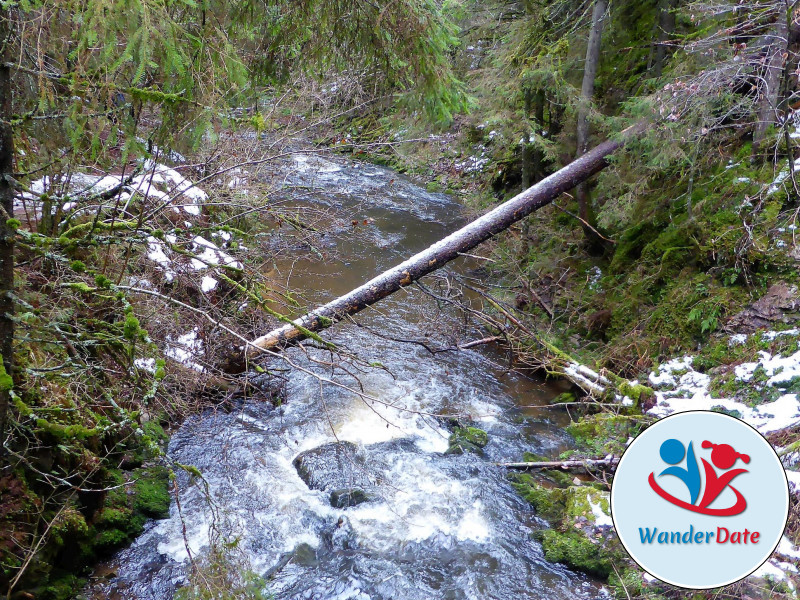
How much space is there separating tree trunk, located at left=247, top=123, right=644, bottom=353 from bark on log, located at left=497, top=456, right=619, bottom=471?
2.71 meters

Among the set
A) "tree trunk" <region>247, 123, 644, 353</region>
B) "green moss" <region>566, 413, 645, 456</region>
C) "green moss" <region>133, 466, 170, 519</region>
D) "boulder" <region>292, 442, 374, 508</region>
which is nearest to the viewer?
"green moss" <region>133, 466, 170, 519</region>

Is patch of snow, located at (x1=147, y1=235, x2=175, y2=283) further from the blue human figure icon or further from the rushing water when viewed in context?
the blue human figure icon

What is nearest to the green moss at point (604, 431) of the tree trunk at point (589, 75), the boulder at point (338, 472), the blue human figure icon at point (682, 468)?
the blue human figure icon at point (682, 468)

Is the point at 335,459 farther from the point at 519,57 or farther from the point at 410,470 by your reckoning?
the point at 519,57

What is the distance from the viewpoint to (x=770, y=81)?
617 centimetres

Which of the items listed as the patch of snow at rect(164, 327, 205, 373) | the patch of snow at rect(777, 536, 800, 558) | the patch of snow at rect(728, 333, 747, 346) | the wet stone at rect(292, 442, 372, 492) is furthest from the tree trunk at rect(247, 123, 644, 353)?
the patch of snow at rect(777, 536, 800, 558)

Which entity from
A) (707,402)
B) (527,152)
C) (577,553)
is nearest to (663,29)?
(527,152)

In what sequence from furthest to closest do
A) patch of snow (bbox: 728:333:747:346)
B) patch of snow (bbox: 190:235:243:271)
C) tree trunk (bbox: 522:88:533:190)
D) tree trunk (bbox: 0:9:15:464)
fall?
tree trunk (bbox: 522:88:533:190) < patch of snow (bbox: 728:333:747:346) < patch of snow (bbox: 190:235:243:271) < tree trunk (bbox: 0:9:15:464)

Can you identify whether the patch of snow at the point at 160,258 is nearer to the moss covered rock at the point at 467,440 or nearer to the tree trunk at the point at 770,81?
the moss covered rock at the point at 467,440

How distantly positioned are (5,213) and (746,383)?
6.90 metres

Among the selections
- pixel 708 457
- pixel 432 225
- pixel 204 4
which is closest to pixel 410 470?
pixel 708 457

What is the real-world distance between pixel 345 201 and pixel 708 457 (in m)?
12.0

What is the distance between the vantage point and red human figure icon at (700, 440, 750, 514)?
3.50m

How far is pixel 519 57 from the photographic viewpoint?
9.16m
